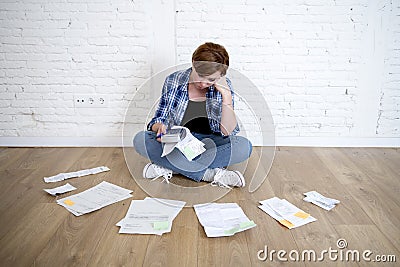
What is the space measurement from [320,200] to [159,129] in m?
0.92

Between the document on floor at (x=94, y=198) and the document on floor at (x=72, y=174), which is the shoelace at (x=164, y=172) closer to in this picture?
the document on floor at (x=94, y=198)

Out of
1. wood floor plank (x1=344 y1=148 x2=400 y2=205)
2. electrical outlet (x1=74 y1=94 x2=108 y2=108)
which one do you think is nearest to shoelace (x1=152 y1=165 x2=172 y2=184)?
electrical outlet (x1=74 y1=94 x2=108 y2=108)

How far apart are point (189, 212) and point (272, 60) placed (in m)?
1.33

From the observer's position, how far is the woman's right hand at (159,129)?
218cm

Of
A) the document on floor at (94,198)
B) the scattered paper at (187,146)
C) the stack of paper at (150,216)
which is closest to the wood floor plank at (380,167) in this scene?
the scattered paper at (187,146)

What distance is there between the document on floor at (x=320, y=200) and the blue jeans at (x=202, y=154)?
447 millimetres

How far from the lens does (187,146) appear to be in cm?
212

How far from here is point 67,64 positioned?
2699 mm

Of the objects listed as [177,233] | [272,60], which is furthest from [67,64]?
[177,233]

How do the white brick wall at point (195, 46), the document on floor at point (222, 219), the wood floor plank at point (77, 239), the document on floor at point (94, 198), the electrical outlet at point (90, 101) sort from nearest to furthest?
the wood floor plank at point (77, 239) < the document on floor at point (222, 219) < the document on floor at point (94, 198) < the white brick wall at point (195, 46) < the electrical outlet at point (90, 101)

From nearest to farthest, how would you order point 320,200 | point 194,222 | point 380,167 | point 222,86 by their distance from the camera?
point 194,222 < point 320,200 < point 222,86 < point 380,167

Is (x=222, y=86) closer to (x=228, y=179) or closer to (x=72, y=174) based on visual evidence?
(x=228, y=179)

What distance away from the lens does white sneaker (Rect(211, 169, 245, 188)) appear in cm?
212

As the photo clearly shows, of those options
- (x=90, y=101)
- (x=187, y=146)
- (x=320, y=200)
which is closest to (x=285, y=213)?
(x=320, y=200)
